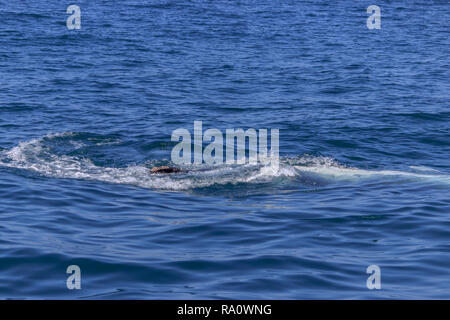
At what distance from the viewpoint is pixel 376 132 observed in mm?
17469

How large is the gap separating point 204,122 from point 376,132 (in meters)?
4.58

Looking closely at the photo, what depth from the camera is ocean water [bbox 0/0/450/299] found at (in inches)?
319

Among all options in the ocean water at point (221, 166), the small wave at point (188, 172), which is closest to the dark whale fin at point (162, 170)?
the small wave at point (188, 172)

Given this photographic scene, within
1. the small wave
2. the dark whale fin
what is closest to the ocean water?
the small wave

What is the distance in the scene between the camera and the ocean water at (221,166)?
811cm

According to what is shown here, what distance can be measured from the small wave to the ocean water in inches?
2.6

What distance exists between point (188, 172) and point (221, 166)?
1.10 metres

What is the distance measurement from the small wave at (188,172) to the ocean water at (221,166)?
6 cm

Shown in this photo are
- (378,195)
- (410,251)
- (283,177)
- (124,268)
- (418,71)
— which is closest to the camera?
(124,268)

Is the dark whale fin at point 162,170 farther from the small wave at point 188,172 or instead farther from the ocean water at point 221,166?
the ocean water at point 221,166

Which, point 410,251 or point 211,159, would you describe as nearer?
point 410,251

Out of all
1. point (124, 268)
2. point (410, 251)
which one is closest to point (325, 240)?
point (410, 251)

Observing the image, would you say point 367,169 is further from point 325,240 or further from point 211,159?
point 325,240

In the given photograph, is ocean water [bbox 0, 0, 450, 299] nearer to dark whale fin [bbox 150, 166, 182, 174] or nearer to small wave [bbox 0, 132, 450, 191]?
small wave [bbox 0, 132, 450, 191]
